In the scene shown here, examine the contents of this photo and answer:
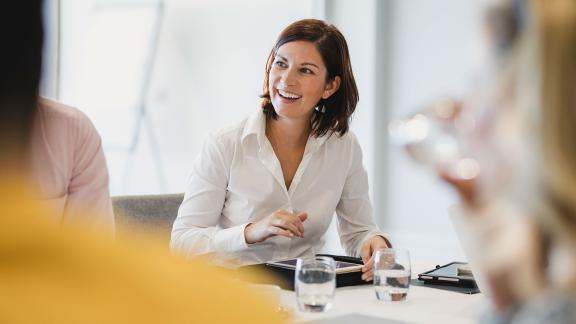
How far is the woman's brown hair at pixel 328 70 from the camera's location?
9.30ft

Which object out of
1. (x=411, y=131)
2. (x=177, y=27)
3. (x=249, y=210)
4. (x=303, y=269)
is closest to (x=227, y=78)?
(x=177, y=27)

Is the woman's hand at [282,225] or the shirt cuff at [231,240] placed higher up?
the woman's hand at [282,225]

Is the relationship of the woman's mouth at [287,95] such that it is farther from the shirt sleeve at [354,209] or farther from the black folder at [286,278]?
the black folder at [286,278]

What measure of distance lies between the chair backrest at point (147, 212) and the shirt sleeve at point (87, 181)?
50cm

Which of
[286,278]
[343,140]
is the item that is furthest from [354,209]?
[286,278]

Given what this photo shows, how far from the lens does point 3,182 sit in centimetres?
44

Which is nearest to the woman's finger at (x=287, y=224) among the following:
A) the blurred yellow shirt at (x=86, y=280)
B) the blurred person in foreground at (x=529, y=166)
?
the blurred person in foreground at (x=529, y=166)

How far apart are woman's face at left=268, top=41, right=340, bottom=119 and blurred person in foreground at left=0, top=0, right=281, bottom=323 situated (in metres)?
2.35

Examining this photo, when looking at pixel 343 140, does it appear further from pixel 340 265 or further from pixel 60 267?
pixel 60 267

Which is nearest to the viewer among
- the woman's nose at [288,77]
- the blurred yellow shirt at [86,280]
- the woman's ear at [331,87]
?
the blurred yellow shirt at [86,280]

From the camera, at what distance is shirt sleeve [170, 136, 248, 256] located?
100 inches

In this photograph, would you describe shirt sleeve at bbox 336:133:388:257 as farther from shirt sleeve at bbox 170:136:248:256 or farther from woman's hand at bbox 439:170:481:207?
woman's hand at bbox 439:170:481:207

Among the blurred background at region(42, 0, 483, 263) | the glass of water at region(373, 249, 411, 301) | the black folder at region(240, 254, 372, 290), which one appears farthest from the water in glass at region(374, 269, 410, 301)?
the blurred background at region(42, 0, 483, 263)

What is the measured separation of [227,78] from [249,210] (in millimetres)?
2189
